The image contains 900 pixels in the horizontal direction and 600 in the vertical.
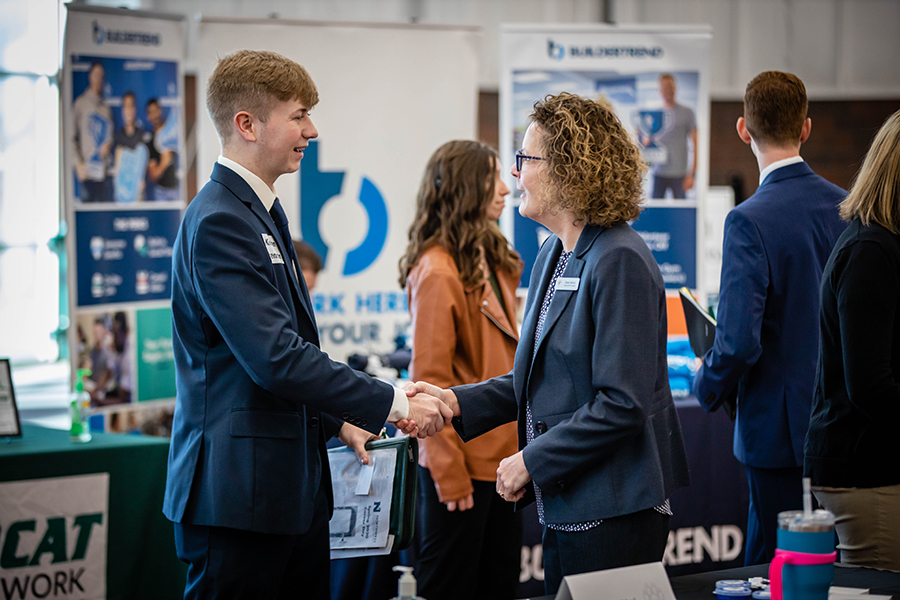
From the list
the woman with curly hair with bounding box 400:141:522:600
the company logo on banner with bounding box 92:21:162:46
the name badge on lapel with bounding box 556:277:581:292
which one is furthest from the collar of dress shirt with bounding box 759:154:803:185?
the company logo on banner with bounding box 92:21:162:46

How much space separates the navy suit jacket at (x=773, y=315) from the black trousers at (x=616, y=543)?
0.80 metres

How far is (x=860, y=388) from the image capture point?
1.55m

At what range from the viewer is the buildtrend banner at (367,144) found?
457 centimetres

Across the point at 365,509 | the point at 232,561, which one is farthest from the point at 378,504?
the point at 232,561

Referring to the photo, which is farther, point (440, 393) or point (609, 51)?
point (609, 51)

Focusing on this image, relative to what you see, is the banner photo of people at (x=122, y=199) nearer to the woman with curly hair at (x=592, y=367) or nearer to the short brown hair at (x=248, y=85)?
the short brown hair at (x=248, y=85)

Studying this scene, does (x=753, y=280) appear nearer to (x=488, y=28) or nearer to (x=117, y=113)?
(x=117, y=113)

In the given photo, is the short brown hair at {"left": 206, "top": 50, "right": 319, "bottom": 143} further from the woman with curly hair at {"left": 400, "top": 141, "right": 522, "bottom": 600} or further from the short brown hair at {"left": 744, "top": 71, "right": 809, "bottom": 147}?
the short brown hair at {"left": 744, "top": 71, "right": 809, "bottom": 147}

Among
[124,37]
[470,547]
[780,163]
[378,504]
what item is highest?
[124,37]

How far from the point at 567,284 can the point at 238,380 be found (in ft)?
2.10

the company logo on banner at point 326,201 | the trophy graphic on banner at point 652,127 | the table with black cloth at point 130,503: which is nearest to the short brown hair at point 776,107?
the table with black cloth at point 130,503

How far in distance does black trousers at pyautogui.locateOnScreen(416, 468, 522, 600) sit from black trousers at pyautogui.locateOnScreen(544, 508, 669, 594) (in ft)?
2.43

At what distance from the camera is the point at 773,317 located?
2.18 m

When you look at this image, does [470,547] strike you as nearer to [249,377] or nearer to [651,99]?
[249,377]
